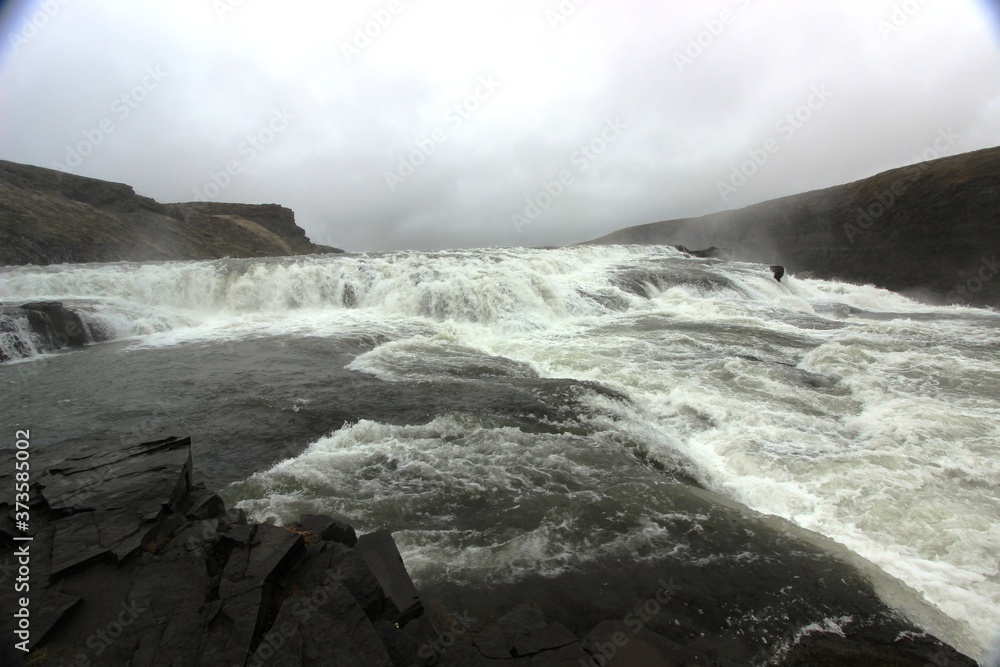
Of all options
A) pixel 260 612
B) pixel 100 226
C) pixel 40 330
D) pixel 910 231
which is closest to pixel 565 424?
pixel 260 612

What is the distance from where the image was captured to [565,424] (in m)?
6.28

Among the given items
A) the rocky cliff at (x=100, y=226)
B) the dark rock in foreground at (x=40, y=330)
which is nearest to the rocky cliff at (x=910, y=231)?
the dark rock in foreground at (x=40, y=330)

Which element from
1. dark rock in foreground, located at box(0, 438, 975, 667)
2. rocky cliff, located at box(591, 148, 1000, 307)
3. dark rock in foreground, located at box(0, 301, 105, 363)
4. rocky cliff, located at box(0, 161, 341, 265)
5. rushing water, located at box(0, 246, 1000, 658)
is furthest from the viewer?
rocky cliff, located at box(0, 161, 341, 265)

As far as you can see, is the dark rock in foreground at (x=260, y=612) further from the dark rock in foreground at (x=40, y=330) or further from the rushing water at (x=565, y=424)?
the dark rock in foreground at (x=40, y=330)

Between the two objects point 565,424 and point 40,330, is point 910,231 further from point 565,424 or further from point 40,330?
point 40,330

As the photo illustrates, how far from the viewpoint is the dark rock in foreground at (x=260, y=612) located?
2.40 m

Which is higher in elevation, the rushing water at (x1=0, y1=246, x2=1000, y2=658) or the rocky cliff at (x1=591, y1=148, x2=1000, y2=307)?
the rocky cliff at (x1=591, y1=148, x2=1000, y2=307)

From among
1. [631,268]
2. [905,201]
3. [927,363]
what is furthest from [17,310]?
[905,201]

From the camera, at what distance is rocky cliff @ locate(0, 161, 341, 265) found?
97.6 feet

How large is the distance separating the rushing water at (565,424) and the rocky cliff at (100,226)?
77.7 feet

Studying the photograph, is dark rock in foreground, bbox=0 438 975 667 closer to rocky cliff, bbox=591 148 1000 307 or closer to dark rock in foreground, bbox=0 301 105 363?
dark rock in foreground, bbox=0 301 105 363

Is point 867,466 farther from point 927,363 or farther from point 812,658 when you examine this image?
point 927,363

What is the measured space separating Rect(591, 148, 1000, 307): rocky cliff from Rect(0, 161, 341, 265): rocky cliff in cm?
5601

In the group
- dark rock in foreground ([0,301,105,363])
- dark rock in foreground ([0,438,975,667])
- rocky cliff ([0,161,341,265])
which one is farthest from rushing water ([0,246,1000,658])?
rocky cliff ([0,161,341,265])
